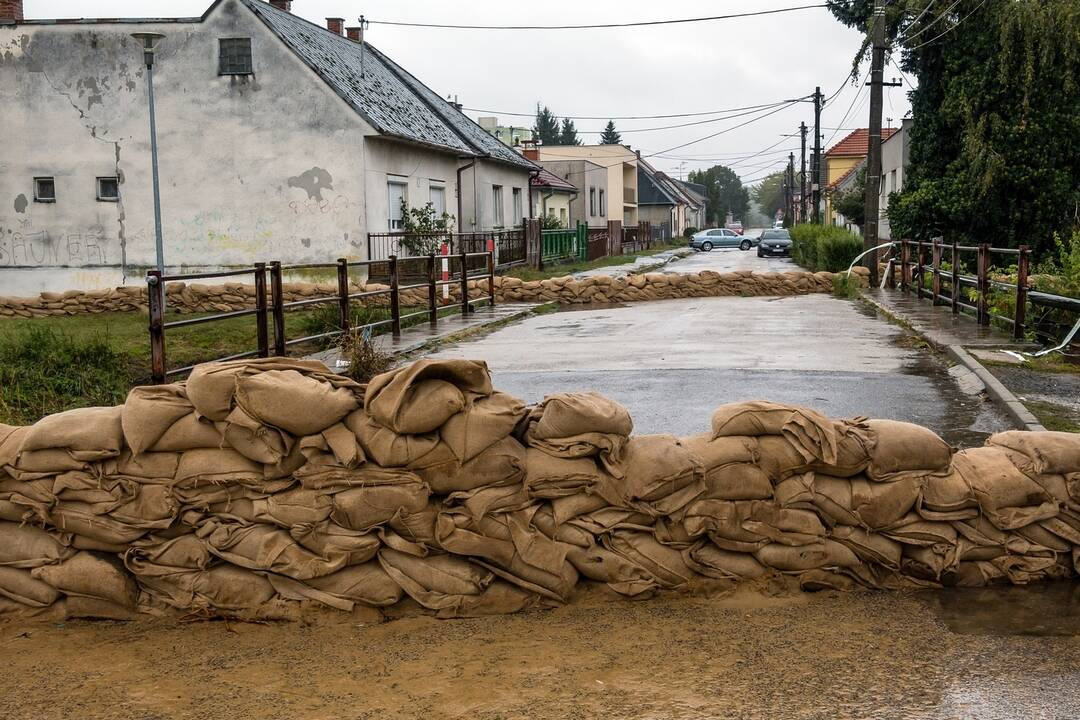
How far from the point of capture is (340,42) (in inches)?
1277

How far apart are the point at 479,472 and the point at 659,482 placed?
722 millimetres

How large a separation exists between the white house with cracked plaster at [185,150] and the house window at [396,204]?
0.29ft

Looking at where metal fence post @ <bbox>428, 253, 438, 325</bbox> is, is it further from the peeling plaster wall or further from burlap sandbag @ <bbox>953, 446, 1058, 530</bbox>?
burlap sandbag @ <bbox>953, 446, 1058, 530</bbox>

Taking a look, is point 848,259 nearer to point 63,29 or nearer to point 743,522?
point 63,29

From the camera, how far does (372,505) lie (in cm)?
445

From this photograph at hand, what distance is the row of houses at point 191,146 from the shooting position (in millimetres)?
25703

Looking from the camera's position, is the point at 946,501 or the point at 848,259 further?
the point at 848,259

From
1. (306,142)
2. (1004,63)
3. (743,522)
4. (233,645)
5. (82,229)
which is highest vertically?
(1004,63)

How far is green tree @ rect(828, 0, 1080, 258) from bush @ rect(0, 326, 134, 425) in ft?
73.1

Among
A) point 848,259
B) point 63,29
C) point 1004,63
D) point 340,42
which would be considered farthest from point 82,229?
point 1004,63

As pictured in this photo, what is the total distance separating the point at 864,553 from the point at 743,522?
1.75ft

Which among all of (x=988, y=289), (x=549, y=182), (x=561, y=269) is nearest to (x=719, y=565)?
(x=988, y=289)

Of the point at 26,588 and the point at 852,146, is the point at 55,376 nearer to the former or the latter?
the point at 26,588

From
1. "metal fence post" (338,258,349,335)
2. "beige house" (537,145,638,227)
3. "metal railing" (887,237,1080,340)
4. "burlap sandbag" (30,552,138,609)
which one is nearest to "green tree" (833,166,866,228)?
"beige house" (537,145,638,227)
